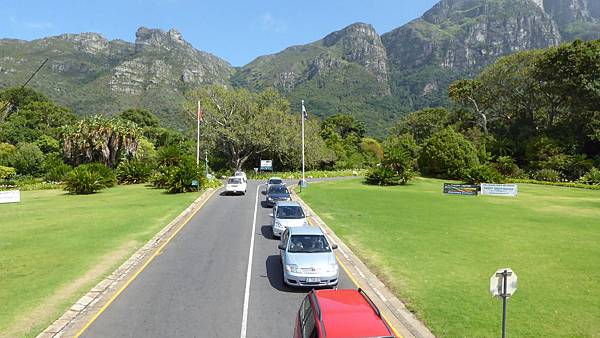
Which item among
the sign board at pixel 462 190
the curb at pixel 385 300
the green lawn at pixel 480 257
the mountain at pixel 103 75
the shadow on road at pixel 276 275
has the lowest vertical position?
the shadow on road at pixel 276 275

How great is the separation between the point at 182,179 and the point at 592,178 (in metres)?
48.8

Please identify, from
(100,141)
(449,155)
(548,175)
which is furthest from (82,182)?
(548,175)

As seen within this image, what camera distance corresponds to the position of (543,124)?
7175 centimetres

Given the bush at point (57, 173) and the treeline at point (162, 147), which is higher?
the treeline at point (162, 147)

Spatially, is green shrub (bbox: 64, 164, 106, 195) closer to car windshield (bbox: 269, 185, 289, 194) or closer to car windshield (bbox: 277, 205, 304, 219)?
car windshield (bbox: 269, 185, 289, 194)

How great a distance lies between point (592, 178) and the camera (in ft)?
164

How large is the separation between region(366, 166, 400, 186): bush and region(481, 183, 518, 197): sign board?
11478 mm

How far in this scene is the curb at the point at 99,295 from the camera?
358 inches

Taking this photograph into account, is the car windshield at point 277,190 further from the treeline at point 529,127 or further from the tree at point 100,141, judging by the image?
the tree at point 100,141

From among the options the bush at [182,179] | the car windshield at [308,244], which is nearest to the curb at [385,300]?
the car windshield at [308,244]

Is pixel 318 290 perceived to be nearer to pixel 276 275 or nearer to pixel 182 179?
pixel 276 275

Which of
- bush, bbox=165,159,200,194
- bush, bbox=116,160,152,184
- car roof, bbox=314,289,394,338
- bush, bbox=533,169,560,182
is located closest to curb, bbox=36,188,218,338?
car roof, bbox=314,289,394,338

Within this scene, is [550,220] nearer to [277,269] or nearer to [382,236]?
[382,236]

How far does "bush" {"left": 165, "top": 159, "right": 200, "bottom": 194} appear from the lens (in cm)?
3653
